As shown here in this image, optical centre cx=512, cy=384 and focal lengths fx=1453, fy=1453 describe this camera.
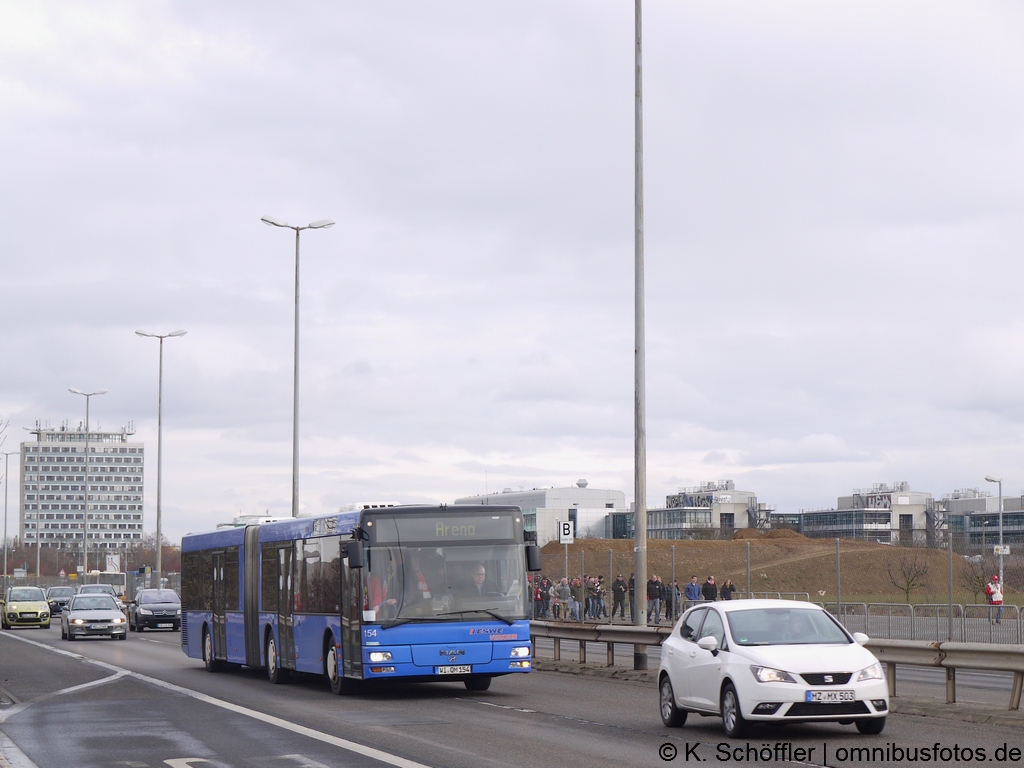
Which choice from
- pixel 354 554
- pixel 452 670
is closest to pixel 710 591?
pixel 452 670

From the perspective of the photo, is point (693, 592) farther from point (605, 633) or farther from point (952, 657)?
point (952, 657)

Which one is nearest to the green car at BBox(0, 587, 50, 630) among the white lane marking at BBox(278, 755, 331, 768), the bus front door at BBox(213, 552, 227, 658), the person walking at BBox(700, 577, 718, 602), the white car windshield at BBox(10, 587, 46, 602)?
the white car windshield at BBox(10, 587, 46, 602)

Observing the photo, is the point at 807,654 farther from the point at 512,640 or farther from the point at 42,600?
the point at 42,600

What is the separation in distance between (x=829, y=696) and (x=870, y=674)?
0.58 m

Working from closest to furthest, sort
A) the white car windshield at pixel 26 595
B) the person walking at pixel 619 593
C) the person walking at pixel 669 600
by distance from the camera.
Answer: the person walking at pixel 669 600 → the person walking at pixel 619 593 → the white car windshield at pixel 26 595

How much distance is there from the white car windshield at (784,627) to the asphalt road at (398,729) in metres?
0.95

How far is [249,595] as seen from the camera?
25984 mm

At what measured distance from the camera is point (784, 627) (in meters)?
14.4

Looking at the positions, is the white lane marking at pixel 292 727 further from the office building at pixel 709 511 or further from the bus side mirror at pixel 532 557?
the office building at pixel 709 511

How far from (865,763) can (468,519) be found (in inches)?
378

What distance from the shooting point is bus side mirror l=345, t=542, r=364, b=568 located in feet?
65.5

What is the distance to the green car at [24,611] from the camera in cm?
5656

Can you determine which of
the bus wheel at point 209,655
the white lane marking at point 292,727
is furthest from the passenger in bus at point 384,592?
the bus wheel at point 209,655

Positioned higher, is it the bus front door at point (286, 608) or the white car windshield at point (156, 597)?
the bus front door at point (286, 608)
